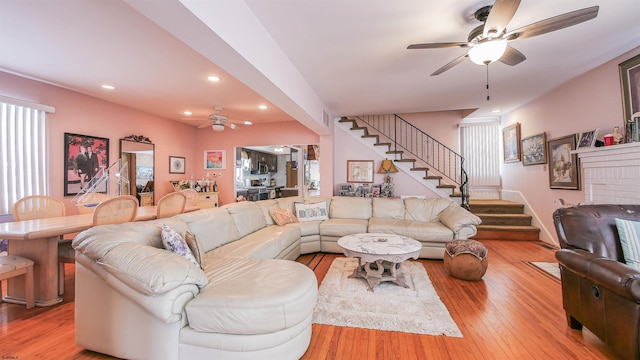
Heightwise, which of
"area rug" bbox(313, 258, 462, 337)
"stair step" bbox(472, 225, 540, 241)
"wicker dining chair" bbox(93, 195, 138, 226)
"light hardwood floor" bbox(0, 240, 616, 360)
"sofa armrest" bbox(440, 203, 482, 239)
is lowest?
"light hardwood floor" bbox(0, 240, 616, 360)

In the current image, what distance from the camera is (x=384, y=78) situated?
3664 millimetres

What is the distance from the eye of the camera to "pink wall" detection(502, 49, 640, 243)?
3279mm

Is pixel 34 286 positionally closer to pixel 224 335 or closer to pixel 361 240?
pixel 224 335

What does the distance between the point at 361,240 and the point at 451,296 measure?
104 cm

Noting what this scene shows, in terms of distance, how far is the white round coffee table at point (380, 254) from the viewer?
256cm

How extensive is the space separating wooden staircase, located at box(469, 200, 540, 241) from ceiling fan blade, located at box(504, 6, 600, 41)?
3.94 metres

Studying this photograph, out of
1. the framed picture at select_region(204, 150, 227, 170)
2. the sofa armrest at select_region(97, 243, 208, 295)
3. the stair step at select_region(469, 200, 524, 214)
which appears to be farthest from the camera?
the framed picture at select_region(204, 150, 227, 170)

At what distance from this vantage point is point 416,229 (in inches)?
142

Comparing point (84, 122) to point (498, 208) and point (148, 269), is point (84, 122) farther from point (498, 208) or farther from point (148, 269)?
point (498, 208)

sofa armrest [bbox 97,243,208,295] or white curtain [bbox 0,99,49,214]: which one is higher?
white curtain [bbox 0,99,49,214]

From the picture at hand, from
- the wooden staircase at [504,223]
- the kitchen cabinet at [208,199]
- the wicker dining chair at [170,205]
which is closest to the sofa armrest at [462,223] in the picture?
the wooden staircase at [504,223]

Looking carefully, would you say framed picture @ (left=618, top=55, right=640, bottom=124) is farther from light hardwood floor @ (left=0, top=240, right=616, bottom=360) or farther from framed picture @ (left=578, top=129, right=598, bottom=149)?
light hardwood floor @ (left=0, top=240, right=616, bottom=360)

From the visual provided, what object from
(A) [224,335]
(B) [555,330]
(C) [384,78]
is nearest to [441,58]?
(C) [384,78]

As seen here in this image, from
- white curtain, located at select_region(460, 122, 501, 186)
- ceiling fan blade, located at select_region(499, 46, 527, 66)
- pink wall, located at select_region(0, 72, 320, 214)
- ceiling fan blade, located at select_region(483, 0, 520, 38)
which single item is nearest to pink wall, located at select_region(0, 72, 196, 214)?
pink wall, located at select_region(0, 72, 320, 214)
